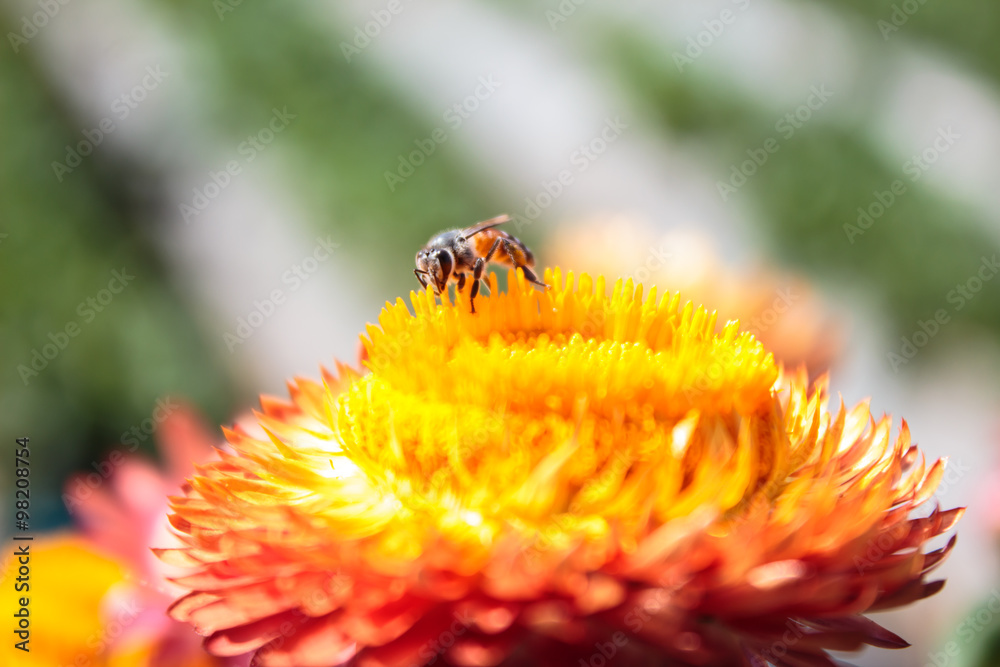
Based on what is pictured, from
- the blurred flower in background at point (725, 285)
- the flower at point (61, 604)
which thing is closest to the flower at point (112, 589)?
the flower at point (61, 604)

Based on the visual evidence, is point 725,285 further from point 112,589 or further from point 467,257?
point 112,589

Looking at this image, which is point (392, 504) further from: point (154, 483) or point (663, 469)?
point (154, 483)

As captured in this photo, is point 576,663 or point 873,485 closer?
point 576,663

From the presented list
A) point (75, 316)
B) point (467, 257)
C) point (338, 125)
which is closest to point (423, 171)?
point (338, 125)

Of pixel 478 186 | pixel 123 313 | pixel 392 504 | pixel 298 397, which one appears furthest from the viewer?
pixel 478 186

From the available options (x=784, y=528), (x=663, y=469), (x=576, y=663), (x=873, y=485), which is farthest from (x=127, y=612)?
(x=873, y=485)

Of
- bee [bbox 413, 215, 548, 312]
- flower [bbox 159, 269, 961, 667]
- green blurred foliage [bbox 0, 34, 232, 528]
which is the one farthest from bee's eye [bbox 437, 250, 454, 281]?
green blurred foliage [bbox 0, 34, 232, 528]
